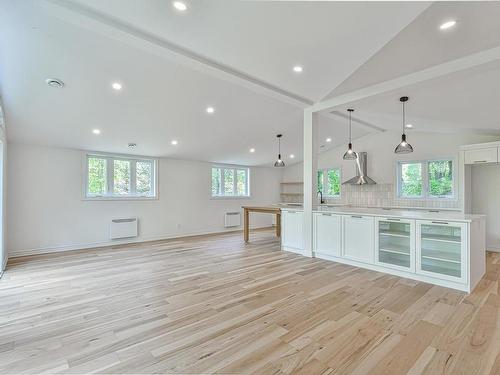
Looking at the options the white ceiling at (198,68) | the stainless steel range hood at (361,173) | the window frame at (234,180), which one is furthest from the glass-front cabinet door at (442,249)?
the window frame at (234,180)

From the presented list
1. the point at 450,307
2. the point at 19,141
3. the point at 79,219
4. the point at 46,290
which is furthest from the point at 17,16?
the point at 450,307

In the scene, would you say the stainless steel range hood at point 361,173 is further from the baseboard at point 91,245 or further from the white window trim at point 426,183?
the baseboard at point 91,245

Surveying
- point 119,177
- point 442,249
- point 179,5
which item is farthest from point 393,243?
point 119,177

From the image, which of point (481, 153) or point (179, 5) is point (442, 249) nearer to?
point (481, 153)

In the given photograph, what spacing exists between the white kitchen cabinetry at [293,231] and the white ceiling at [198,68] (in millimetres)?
1976

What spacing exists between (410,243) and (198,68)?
363 centimetres

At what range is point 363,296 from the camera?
10.1 feet

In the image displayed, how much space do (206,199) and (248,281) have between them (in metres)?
4.53

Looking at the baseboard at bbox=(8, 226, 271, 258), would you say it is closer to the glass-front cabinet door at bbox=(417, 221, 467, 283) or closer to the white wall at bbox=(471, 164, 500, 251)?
the glass-front cabinet door at bbox=(417, 221, 467, 283)

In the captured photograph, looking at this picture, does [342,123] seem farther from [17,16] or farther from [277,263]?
[17,16]

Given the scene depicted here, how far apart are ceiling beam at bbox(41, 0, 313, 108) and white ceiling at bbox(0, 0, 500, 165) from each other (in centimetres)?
1

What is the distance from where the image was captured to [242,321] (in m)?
2.48

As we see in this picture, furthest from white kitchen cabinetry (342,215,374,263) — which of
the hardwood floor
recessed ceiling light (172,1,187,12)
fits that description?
recessed ceiling light (172,1,187,12)

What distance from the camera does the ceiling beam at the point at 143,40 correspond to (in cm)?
235
